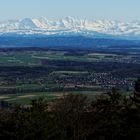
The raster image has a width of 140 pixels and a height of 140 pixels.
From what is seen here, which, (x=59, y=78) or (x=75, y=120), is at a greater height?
(x=75, y=120)

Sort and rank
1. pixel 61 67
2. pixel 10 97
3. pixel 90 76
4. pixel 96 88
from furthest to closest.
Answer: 1. pixel 61 67
2. pixel 90 76
3. pixel 96 88
4. pixel 10 97

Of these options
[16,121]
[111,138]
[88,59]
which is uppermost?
[16,121]

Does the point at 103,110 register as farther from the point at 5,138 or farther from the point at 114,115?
the point at 5,138

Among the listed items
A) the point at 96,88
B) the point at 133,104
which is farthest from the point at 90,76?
the point at 133,104

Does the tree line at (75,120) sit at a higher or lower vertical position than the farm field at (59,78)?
higher

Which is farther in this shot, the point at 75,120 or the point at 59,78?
the point at 59,78

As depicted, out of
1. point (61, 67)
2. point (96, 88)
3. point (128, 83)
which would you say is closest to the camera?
point (96, 88)

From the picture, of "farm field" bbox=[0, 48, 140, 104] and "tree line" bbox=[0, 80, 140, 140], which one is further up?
"tree line" bbox=[0, 80, 140, 140]

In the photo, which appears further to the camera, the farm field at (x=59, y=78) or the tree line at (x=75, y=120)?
the farm field at (x=59, y=78)

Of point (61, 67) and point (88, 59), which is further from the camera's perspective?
point (88, 59)

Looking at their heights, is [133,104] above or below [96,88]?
above

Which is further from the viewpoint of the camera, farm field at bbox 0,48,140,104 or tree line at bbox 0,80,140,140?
farm field at bbox 0,48,140,104
